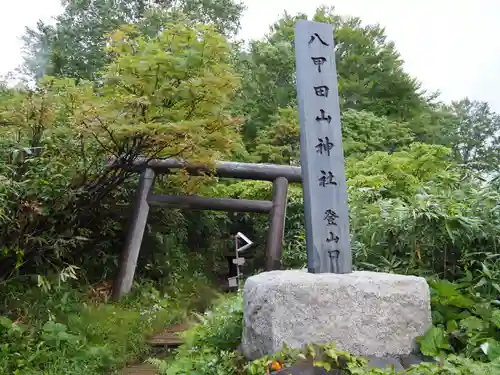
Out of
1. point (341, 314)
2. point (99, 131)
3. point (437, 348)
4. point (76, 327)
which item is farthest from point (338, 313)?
point (99, 131)

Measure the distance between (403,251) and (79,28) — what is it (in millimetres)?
12435

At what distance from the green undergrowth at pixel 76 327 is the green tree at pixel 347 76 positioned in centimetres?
846

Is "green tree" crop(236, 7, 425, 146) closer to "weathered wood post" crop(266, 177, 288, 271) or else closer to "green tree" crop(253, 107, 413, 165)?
"green tree" crop(253, 107, 413, 165)

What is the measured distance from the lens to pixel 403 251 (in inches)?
181

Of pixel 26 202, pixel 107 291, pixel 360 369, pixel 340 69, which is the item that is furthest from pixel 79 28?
pixel 360 369

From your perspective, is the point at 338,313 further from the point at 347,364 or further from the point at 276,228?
the point at 276,228

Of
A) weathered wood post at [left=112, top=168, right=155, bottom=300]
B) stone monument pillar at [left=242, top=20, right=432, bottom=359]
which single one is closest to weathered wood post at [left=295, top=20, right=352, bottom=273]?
stone monument pillar at [left=242, top=20, right=432, bottom=359]

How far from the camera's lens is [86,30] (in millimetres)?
13781

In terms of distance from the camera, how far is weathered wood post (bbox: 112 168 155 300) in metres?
7.07

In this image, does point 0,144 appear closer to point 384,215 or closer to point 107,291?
point 107,291

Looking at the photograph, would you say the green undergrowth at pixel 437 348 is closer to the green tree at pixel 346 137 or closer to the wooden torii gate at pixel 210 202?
the wooden torii gate at pixel 210 202

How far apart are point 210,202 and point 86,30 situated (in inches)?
352

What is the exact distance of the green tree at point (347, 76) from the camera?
1478 cm

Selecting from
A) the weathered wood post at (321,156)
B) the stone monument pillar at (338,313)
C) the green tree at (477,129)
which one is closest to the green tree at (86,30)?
the weathered wood post at (321,156)
